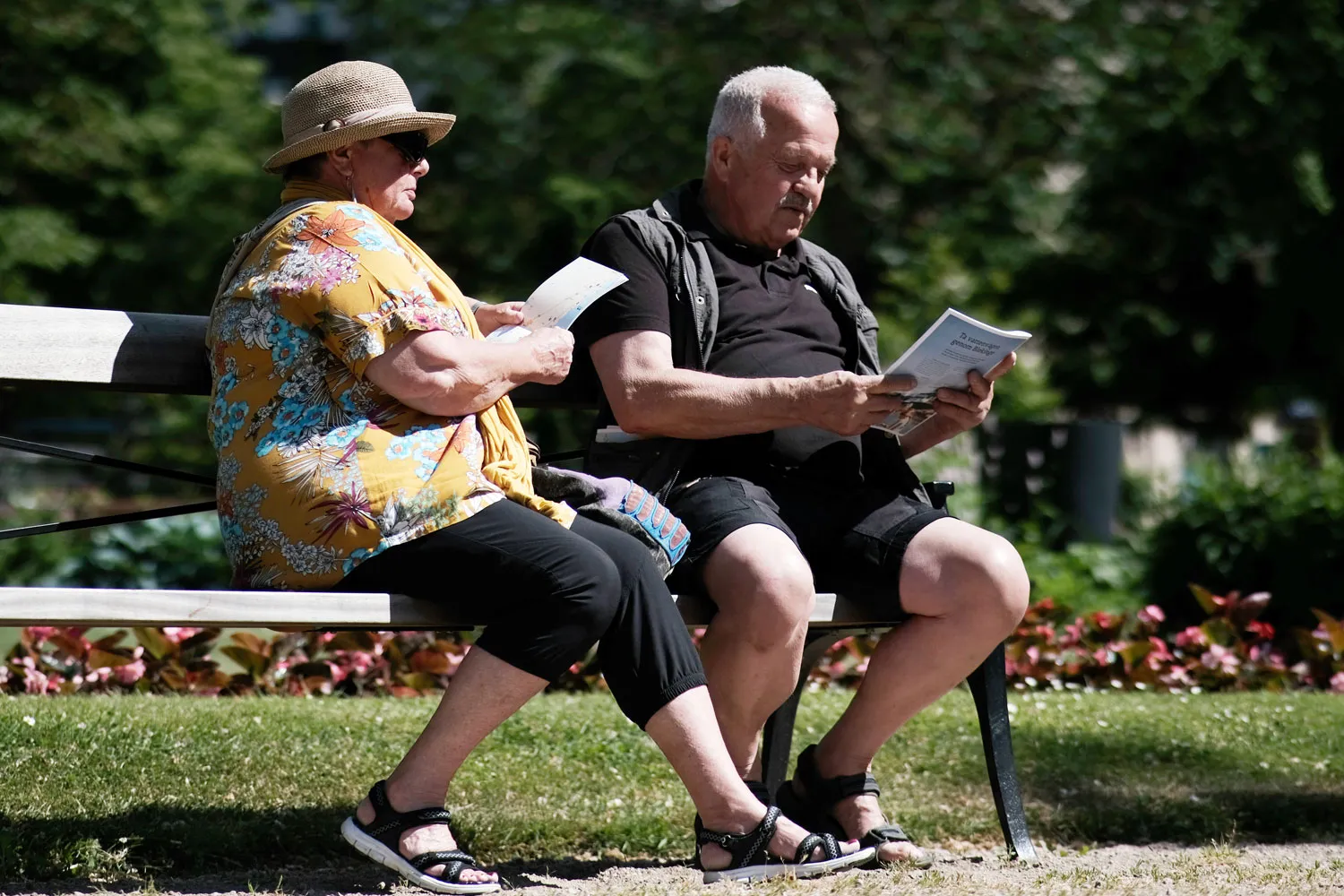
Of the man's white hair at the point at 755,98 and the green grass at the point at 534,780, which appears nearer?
the green grass at the point at 534,780

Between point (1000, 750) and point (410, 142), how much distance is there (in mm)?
1771

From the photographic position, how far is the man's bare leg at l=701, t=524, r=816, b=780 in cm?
309

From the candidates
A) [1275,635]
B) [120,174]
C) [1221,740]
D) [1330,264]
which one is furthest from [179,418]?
[1221,740]

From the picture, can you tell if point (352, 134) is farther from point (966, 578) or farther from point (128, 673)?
point (128, 673)

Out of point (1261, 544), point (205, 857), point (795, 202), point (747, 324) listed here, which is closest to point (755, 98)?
point (795, 202)

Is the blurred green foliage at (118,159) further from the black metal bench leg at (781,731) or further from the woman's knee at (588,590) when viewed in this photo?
the woman's knee at (588,590)

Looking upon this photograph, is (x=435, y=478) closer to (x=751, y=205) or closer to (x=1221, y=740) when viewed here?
(x=751, y=205)

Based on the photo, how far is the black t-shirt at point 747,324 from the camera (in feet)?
11.2

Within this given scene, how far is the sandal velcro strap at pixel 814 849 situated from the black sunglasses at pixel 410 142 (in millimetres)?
1491

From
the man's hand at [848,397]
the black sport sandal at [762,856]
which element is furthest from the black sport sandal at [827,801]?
the man's hand at [848,397]

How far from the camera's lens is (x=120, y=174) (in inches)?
639

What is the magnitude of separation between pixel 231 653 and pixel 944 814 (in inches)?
94.3

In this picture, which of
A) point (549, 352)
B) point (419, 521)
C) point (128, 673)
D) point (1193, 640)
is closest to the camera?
point (419, 521)

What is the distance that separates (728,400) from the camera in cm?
330
